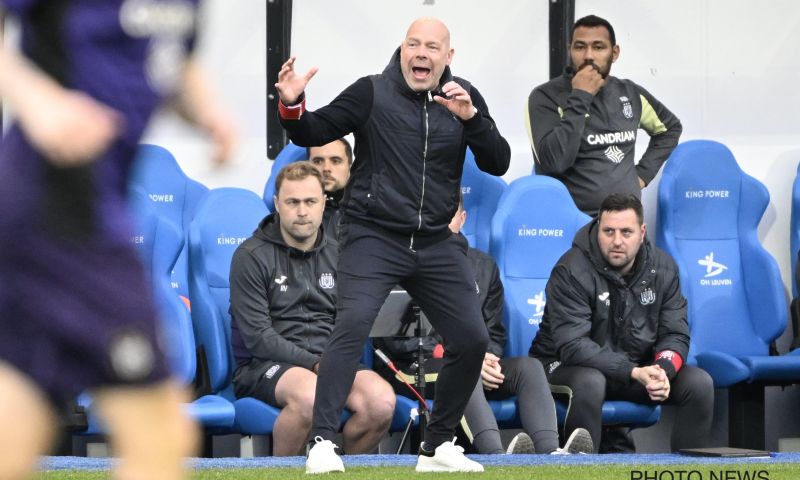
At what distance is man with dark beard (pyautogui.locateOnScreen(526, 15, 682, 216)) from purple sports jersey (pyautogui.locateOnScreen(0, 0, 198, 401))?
5.65 metres

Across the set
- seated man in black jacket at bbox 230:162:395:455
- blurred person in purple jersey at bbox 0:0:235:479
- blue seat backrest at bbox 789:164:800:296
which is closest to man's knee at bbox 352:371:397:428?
seated man in black jacket at bbox 230:162:395:455

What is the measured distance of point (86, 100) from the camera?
239 centimetres

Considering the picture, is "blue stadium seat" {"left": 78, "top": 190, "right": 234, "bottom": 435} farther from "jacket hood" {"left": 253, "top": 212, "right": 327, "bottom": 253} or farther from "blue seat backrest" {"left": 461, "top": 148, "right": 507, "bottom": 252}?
"blue seat backrest" {"left": 461, "top": 148, "right": 507, "bottom": 252}

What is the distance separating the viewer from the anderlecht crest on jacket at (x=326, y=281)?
7.19 metres

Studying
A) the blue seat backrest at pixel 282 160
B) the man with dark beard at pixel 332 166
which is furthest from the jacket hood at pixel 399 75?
the blue seat backrest at pixel 282 160

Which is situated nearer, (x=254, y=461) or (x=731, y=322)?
(x=254, y=461)

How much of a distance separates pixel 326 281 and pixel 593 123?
191 centimetres

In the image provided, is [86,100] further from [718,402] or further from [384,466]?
[718,402]

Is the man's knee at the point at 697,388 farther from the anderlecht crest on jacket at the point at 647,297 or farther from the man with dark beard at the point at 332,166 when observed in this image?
the man with dark beard at the point at 332,166

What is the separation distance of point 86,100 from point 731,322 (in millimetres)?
6601

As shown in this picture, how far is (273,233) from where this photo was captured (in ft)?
23.6

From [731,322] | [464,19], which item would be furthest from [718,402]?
[464,19]

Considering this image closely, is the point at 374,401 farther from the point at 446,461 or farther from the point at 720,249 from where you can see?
the point at 720,249

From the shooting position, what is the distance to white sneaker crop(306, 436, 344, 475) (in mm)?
5457
